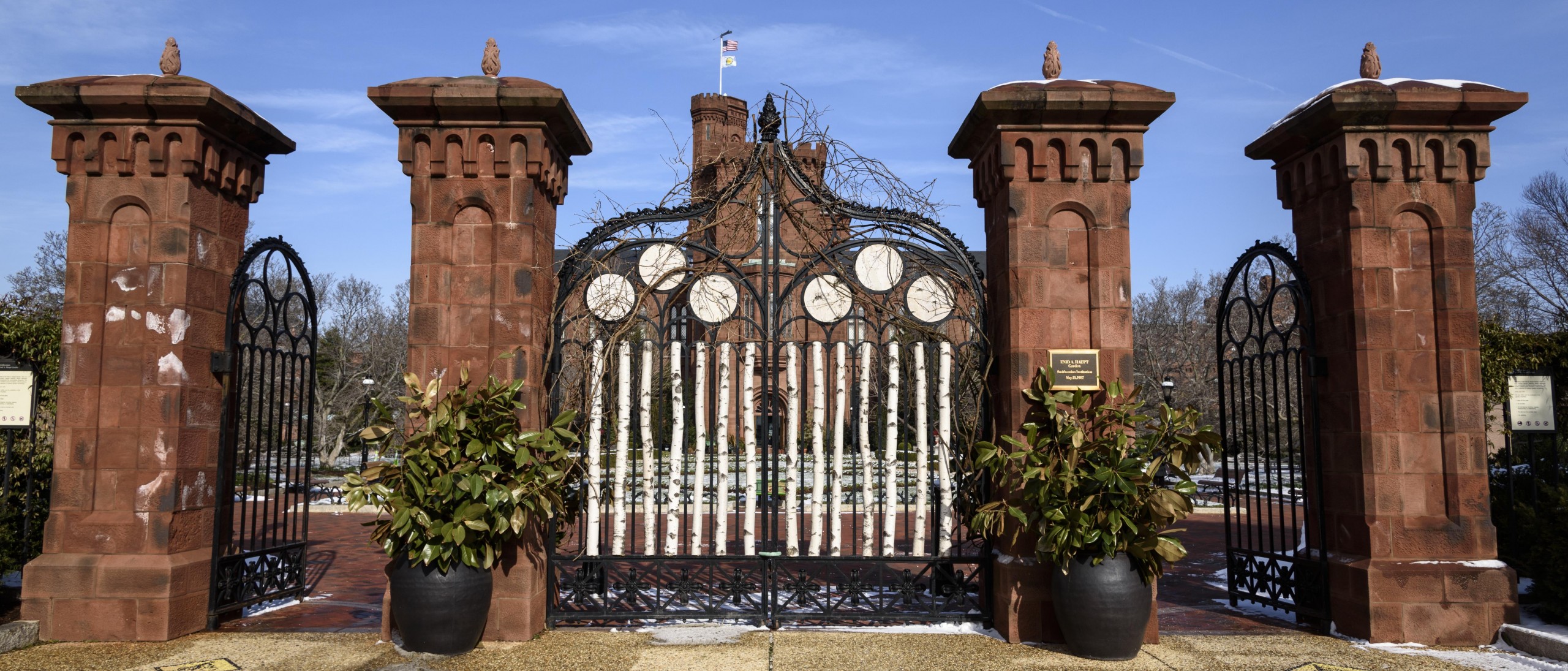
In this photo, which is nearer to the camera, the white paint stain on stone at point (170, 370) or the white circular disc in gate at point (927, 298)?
the white paint stain on stone at point (170, 370)

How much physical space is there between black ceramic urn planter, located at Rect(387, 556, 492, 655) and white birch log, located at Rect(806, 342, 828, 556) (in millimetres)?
2603

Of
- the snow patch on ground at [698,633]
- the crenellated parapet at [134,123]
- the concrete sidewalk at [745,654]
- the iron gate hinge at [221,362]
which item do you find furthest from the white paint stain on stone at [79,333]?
the snow patch on ground at [698,633]

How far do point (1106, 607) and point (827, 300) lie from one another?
3.30 meters

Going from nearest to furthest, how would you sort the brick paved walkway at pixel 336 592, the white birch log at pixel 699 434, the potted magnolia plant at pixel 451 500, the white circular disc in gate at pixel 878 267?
the potted magnolia plant at pixel 451 500 < the white birch log at pixel 699 434 < the brick paved walkway at pixel 336 592 < the white circular disc in gate at pixel 878 267

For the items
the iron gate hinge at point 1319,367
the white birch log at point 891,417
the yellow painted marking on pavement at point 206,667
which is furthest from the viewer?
Result: the iron gate hinge at point 1319,367

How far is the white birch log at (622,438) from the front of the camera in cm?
779

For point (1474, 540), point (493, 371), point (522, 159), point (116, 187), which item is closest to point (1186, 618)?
point (1474, 540)

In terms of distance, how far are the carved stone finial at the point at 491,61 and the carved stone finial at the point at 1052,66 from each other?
4.58 meters

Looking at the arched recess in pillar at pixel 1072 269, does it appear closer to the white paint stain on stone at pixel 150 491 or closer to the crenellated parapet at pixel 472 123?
the crenellated parapet at pixel 472 123

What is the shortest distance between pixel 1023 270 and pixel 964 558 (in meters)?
2.42

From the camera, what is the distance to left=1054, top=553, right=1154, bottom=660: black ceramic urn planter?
21.5 ft

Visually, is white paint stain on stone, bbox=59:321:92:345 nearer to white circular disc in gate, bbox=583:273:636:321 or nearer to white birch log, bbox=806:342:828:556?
white circular disc in gate, bbox=583:273:636:321

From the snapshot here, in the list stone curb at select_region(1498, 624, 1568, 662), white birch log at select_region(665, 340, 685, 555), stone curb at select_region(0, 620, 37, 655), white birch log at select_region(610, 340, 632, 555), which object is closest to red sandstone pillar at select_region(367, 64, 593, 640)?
white birch log at select_region(610, 340, 632, 555)

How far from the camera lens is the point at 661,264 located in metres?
8.23
